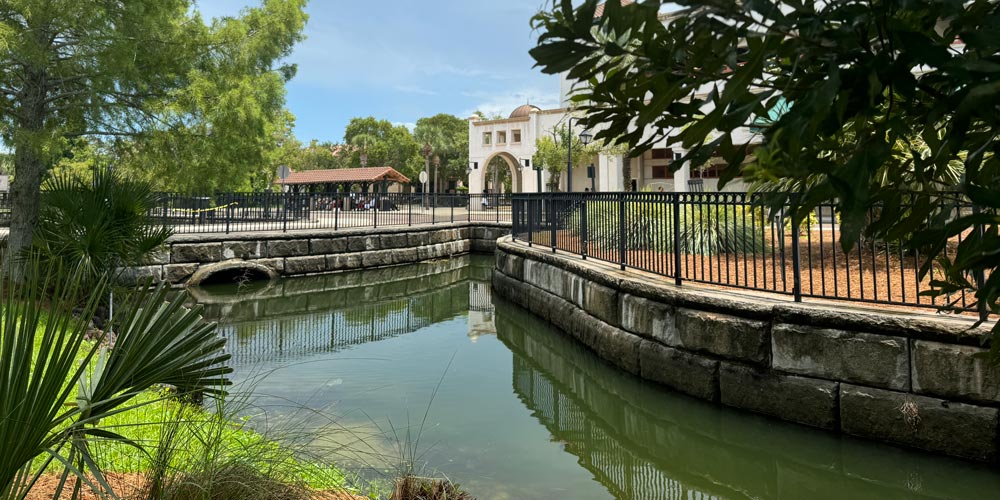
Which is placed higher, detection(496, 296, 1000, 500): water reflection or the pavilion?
the pavilion

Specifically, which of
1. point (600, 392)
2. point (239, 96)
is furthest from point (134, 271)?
point (600, 392)

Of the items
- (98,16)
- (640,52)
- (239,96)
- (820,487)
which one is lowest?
(820,487)

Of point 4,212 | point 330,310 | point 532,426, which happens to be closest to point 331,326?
point 330,310

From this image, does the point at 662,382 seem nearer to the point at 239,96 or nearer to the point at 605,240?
the point at 605,240

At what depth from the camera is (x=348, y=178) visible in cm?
4372

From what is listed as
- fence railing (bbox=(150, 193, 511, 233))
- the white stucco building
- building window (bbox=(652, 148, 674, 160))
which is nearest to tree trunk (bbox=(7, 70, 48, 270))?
fence railing (bbox=(150, 193, 511, 233))

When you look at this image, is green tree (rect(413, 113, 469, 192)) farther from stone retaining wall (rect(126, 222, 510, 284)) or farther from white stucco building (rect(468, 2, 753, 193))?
stone retaining wall (rect(126, 222, 510, 284))

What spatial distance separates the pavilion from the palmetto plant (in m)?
36.9

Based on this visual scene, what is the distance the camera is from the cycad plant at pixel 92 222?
7.40 m

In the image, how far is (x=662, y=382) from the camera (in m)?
6.35

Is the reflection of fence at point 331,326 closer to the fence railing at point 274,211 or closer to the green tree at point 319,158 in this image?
the fence railing at point 274,211

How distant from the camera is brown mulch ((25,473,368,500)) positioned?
2.56 m

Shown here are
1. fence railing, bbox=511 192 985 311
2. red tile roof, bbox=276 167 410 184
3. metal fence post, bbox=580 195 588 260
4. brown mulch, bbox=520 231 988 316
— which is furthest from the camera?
red tile roof, bbox=276 167 410 184

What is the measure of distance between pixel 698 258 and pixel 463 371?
478 cm
